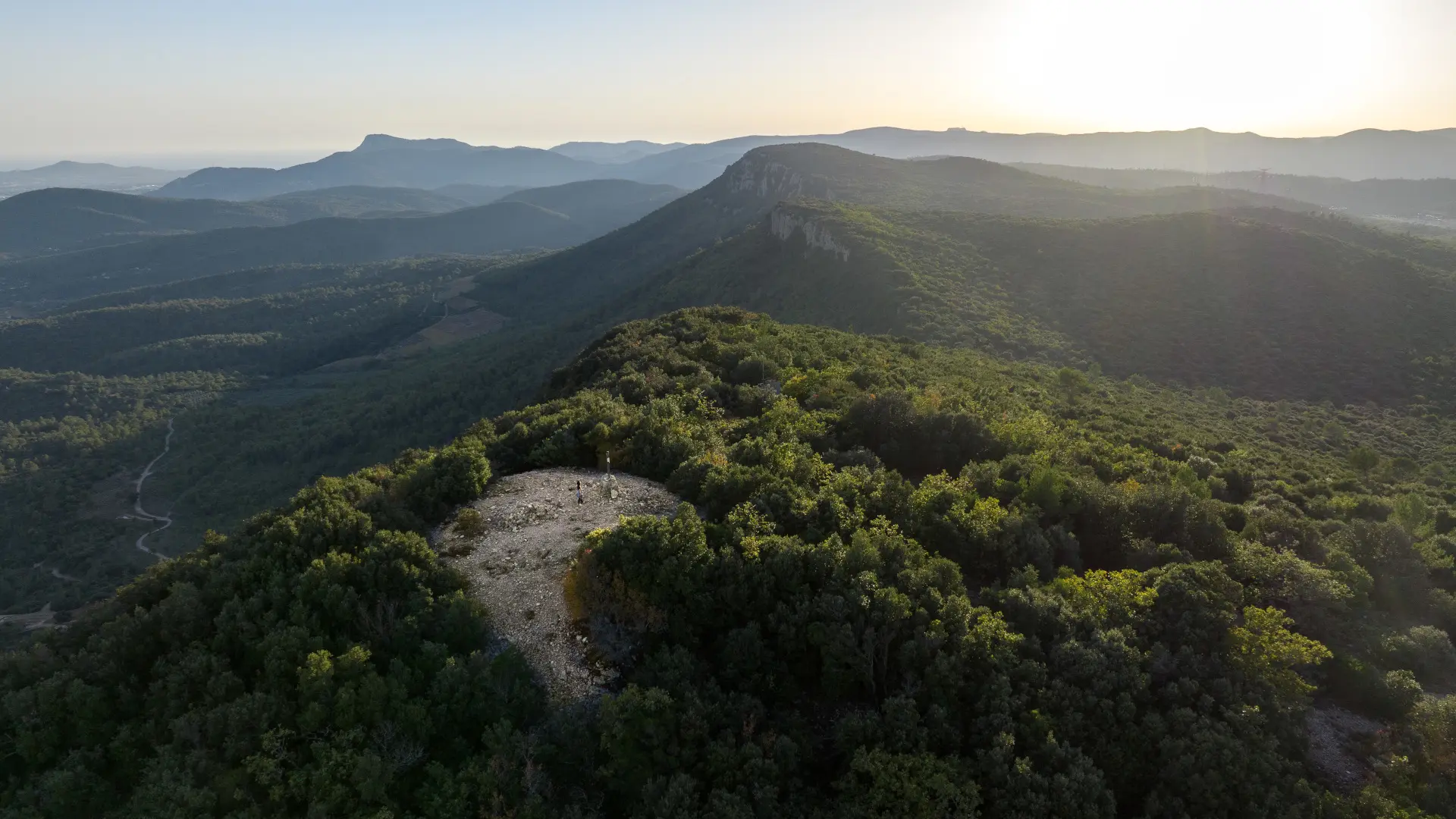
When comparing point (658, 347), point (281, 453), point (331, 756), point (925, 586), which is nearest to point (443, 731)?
point (331, 756)

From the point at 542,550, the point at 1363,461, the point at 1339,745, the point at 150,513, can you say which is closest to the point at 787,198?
the point at 1363,461

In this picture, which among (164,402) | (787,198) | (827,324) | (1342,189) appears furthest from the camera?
(1342,189)

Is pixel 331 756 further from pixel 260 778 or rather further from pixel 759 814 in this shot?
pixel 759 814

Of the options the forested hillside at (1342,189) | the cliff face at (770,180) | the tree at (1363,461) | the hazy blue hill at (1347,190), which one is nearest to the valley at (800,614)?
the tree at (1363,461)

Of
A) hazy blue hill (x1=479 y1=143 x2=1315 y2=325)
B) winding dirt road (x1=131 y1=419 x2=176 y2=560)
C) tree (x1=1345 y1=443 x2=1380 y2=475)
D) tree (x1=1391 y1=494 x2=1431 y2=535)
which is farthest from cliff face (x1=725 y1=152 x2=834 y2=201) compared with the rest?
winding dirt road (x1=131 y1=419 x2=176 y2=560)

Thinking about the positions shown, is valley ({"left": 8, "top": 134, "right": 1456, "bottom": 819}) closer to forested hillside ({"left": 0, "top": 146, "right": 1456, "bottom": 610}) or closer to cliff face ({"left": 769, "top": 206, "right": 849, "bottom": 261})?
forested hillside ({"left": 0, "top": 146, "right": 1456, "bottom": 610})

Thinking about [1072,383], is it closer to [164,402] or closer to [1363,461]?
[1363,461]

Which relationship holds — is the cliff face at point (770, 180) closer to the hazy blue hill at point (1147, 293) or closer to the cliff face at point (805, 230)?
the cliff face at point (805, 230)
